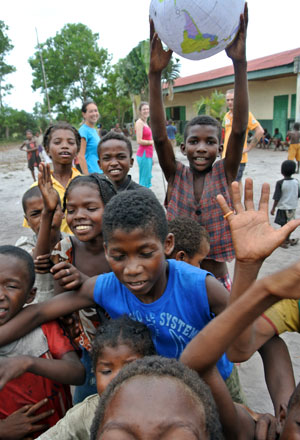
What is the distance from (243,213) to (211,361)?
0.51 meters

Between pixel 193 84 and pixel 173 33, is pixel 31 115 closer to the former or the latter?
pixel 193 84

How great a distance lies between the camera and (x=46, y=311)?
5.04 feet

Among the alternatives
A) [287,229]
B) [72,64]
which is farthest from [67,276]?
[72,64]

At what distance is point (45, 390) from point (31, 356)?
21 centimetres

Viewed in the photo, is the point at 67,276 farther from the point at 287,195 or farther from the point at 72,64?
the point at 72,64

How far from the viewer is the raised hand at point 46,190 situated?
1.89 metres

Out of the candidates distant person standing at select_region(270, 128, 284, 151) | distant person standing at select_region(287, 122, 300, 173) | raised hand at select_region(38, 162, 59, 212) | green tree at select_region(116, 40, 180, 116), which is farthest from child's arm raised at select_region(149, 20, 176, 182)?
green tree at select_region(116, 40, 180, 116)

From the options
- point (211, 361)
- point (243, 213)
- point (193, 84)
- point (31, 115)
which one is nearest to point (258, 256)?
point (243, 213)

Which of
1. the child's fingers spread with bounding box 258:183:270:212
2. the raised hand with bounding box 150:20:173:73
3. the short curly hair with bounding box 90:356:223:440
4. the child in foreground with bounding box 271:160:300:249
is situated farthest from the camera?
the child in foreground with bounding box 271:160:300:249

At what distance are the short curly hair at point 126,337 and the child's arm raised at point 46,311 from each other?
0.59 feet

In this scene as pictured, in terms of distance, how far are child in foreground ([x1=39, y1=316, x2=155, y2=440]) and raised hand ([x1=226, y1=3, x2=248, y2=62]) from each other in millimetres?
1603

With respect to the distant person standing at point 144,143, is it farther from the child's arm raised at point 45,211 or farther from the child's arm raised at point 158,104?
the child's arm raised at point 45,211

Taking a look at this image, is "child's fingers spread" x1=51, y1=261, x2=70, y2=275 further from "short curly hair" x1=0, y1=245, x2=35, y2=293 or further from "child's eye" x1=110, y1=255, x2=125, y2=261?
"child's eye" x1=110, y1=255, x2=125, y2=261

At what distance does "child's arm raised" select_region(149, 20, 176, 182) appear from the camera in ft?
7.40
